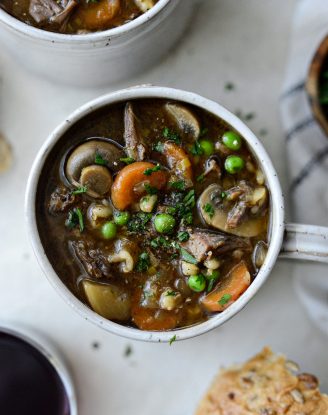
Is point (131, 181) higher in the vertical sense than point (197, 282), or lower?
higher

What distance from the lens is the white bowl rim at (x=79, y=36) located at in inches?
98.0

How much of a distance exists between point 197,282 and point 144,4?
3.42 feet

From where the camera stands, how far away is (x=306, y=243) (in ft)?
7.92

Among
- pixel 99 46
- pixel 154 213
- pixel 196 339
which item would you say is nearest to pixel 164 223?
pixel 154 213

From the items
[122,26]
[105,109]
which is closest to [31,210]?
[105,109]

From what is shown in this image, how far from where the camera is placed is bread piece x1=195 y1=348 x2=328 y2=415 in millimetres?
2973

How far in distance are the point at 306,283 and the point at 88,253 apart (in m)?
1.16

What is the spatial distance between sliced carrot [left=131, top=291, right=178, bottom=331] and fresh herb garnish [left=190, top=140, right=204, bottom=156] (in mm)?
541

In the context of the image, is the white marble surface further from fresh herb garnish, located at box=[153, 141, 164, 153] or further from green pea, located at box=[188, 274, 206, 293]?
green pea, located at box=[188, 274, 206, 293]

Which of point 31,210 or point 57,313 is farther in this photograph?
point 57,313

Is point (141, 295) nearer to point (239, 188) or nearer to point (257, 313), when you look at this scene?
point (239, 188)

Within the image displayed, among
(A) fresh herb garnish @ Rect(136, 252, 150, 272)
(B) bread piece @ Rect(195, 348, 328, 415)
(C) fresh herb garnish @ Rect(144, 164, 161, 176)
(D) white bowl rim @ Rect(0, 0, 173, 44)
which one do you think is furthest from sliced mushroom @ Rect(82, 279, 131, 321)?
(D) white bowl rim @ Rect(0, 0, 173, 44)

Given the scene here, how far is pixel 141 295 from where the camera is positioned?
2578 mm

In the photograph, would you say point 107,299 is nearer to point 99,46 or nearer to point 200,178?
point 200,178
